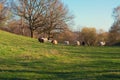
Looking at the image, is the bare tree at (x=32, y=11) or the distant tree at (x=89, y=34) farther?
the distant tree at (x=89, y=34)

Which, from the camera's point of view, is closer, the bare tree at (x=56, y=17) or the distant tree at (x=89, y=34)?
the bare tree at (x=56, y=17)

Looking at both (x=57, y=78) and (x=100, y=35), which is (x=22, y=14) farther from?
(x=57, y=78)

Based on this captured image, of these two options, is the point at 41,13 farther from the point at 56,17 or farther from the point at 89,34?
the point at 89,34

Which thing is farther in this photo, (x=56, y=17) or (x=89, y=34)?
(x=89, y=34)

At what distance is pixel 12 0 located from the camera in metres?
74.1

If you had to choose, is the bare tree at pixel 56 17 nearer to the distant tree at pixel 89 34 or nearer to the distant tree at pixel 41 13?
the distant tree at pixel 41 13

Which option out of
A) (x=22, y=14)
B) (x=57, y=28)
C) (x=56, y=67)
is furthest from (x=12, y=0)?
(x=56, y=67)

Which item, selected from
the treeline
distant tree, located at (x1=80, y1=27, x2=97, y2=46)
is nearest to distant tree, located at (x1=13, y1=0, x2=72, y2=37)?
the treeline

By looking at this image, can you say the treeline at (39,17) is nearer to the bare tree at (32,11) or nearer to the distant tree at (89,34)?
the bare tree at (32,11)

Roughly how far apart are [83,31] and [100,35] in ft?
17.8

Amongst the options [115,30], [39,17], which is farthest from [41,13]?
[115,30]

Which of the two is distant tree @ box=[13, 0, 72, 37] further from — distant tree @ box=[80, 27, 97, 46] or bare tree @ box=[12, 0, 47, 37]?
distant tree @ box=[80, 27, 97, 46]

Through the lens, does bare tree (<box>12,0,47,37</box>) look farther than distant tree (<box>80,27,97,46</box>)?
No

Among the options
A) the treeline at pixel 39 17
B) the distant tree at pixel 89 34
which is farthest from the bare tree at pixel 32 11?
the distant tree at pixel 89 34
